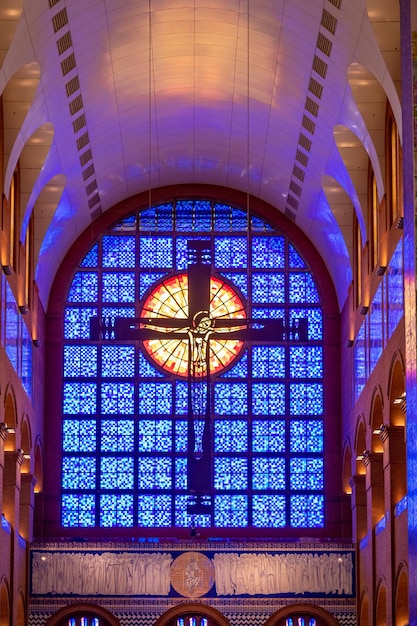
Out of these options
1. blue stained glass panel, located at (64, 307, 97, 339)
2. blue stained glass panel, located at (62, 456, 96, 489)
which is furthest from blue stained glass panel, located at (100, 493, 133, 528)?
blue stained glass panel, located at (64, 307, 97, 339)

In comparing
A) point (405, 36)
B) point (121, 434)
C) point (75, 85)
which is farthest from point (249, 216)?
point (405, 36)

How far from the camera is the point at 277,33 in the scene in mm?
35000

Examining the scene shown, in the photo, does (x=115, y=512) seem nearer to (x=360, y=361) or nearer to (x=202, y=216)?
(x=360, y=361)

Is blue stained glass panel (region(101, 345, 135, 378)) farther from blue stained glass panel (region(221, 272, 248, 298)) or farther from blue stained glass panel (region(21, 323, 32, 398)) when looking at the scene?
blue stained glass panel (region(21, 323, 32, 398))

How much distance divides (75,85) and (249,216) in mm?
10324

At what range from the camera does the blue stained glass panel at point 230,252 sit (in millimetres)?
45062

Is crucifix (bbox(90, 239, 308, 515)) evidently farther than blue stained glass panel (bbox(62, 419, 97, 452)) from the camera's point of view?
No

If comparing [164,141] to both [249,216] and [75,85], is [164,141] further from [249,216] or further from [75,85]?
[75,85]

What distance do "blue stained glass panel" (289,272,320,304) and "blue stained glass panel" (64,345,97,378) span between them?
5.76m

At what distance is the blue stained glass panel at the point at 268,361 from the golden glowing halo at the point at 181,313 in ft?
1.82

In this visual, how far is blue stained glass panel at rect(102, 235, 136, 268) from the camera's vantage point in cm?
4491

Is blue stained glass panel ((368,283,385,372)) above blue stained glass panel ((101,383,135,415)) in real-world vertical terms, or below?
below

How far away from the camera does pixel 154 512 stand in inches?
1705

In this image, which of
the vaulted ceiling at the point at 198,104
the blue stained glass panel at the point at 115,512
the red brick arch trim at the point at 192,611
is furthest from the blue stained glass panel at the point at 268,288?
the red brick arch trim at the point at 192,611
